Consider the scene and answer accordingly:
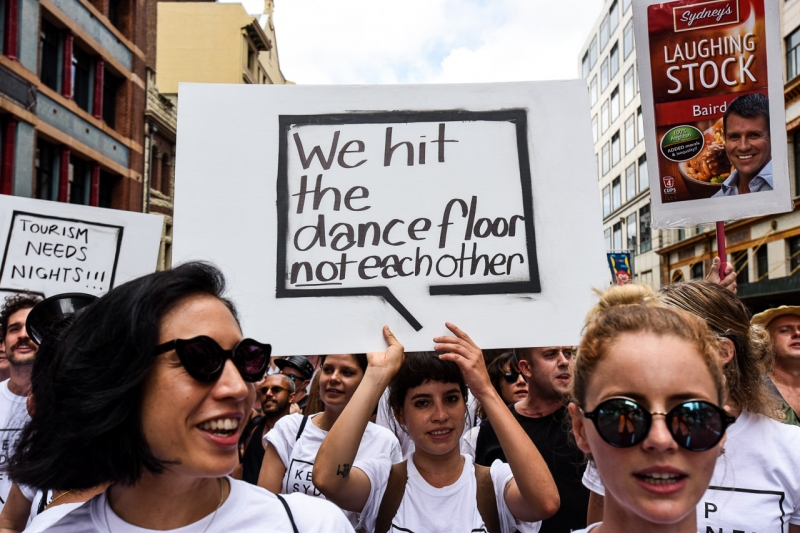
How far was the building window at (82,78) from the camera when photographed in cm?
1802

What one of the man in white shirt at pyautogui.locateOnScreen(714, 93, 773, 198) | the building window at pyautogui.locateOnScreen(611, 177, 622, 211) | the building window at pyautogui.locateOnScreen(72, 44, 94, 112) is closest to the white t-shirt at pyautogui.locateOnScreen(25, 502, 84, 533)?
the man in white shirt at pyautogui.locateOnScreen(714, 93, 773, 198)

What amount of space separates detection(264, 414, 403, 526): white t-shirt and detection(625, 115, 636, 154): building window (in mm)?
39506

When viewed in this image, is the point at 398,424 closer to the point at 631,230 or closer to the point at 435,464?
the point at 435,464

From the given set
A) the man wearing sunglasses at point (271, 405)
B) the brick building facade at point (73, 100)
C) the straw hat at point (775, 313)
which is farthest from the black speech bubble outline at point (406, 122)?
the brick building facade at point (73, 100)

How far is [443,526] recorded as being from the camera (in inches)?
87.7

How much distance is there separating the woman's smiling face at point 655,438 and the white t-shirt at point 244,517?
62cm

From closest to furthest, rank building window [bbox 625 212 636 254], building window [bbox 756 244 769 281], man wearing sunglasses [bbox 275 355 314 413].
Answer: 1. man wearing sunglasses [bbox 275 355 314 413]
2. building window [bbox 756 244 769 281]
3. building window [bbox 625 212 636 254]

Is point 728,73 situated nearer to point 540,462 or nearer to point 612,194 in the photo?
point 540,462

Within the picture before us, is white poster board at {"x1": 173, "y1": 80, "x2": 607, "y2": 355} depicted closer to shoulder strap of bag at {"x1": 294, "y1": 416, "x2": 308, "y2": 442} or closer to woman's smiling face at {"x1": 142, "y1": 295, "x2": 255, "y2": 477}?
woman's smiling face at {"x1": 142, "y1": 295, "x2": 255, "y2": 477}

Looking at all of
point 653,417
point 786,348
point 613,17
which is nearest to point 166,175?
point 786,348

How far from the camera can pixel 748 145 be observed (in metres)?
2.99

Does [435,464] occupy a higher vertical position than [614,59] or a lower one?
lower

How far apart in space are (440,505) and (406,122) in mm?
1350

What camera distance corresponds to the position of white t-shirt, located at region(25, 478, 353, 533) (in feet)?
4.70
